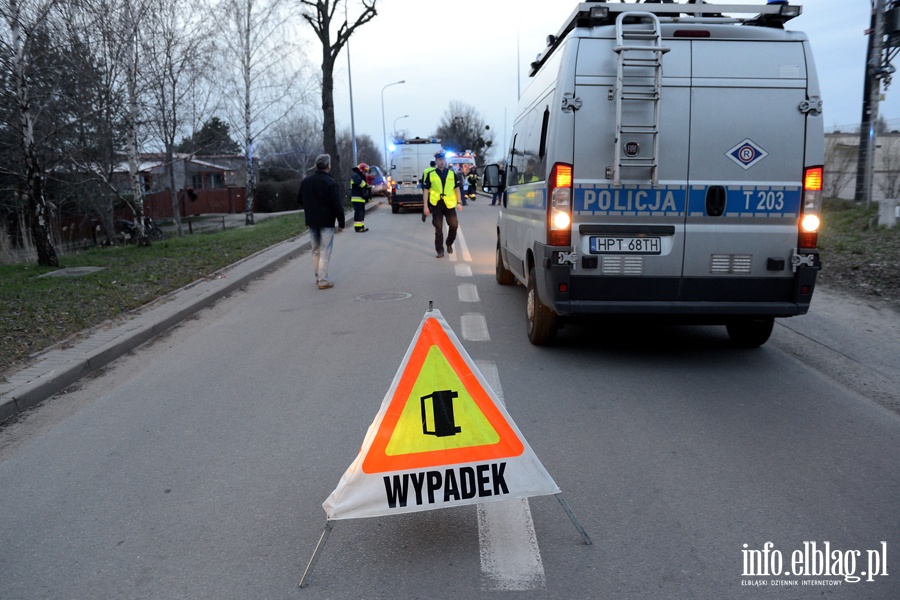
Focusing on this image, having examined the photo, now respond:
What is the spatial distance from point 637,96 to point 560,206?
1.08 metres

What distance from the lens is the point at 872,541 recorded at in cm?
348

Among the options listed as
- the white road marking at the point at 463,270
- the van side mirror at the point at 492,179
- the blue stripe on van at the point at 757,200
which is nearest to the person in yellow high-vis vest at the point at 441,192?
the white road marking at the point at 463,270

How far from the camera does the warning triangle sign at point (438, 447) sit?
338 cm

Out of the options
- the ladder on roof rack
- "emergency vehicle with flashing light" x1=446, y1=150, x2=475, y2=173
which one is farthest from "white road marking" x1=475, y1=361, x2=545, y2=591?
"emergency vehicle with flashing light" x1=446, y1=150, x2=475, y2=173

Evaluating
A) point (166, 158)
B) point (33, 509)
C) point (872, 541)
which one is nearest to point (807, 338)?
point (872, 541)

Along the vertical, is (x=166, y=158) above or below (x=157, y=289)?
above

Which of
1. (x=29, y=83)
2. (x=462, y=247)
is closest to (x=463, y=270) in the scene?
Answer: (x=462, y=247)

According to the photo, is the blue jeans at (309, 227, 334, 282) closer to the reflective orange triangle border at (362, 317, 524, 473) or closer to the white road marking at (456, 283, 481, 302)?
the white road marking at (456, 283, 481, 302)

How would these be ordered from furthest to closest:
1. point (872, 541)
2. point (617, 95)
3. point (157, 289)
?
1. point (157, 289)
2. point (617, 95)
3. point (872, 541)

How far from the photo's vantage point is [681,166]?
616cm

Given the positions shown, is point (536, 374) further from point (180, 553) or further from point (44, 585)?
point (44, 585)

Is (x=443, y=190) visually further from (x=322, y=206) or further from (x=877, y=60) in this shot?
(x=877, y=60)

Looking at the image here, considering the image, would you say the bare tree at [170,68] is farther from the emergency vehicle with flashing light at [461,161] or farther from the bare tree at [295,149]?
the bare tree at [295,149]

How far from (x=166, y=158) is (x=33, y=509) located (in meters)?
19.2
